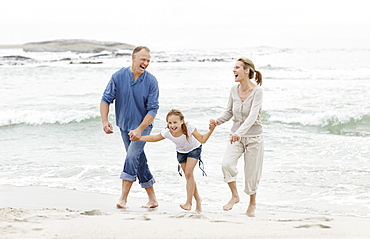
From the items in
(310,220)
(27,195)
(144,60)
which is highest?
(144,60)

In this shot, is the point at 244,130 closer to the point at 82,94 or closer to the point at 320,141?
the point at 320,141

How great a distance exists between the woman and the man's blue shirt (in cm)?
73

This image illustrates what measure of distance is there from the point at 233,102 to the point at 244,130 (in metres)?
0.41

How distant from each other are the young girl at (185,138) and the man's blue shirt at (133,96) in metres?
0.26

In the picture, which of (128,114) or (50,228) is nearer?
(50,228)

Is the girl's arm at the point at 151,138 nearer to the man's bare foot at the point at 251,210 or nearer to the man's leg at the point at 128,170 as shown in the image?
the man's leg at the point at 128,170

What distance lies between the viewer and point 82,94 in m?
20.1

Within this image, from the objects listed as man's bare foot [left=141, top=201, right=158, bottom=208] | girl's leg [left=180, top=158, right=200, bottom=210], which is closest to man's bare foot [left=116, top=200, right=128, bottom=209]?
man's bare foot [left=141, top=201, right=158, bottom=208]

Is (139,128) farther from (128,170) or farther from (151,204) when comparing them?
(151,204)

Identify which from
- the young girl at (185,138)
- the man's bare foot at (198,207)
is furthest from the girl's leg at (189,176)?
the man's bare foot at (198,207)

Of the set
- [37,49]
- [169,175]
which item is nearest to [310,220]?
[169,175]

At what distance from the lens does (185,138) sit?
5461mm

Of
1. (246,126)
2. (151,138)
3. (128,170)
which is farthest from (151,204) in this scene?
(246,126)

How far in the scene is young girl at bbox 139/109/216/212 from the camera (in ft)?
17.5
